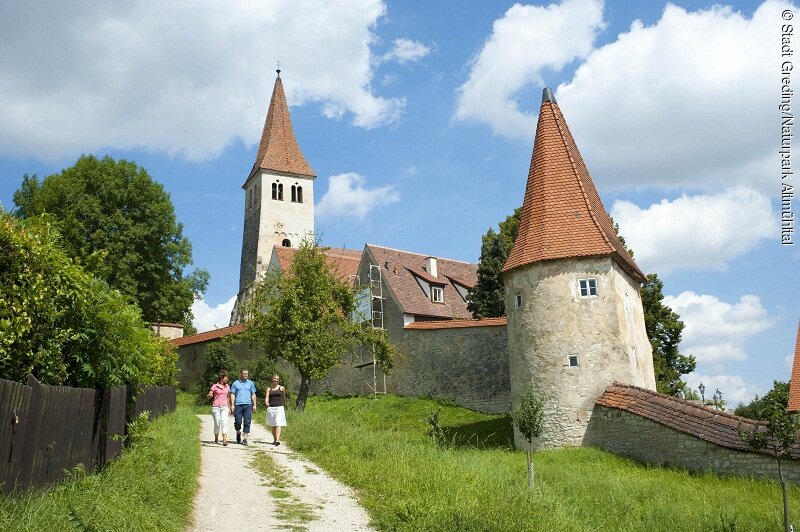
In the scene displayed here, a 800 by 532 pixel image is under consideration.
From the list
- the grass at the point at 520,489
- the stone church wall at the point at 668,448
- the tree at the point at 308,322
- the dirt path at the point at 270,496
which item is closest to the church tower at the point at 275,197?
the tree at the point at 308,322

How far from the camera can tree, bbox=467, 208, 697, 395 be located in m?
33.6

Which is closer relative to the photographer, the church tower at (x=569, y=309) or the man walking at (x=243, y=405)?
the man walking at (x=243, y=405)

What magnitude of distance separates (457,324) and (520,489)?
71.7ft

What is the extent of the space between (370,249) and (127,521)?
32284 mm

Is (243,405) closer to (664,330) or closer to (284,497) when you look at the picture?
(284,497)

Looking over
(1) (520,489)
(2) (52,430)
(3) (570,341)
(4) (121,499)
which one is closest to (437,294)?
(3) (570,341)

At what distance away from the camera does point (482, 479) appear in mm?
10938

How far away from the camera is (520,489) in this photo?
10500 mm

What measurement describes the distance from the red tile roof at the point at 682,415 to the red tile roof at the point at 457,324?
10202 mm

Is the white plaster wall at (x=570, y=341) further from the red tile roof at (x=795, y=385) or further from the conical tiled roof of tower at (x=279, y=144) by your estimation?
the conical tiled roof of tower at (x=279, y=144)

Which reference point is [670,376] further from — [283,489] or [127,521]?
[127,521]

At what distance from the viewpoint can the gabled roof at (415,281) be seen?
36531 mm

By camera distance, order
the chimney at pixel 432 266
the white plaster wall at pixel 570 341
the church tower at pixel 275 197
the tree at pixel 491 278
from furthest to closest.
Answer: the church tower at pixel 275 197
the chimney at pixel 432 266
the tree at pixel 491 278
the white plaster wall at pixel 570 341

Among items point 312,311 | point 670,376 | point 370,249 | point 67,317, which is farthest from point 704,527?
point 370,249
